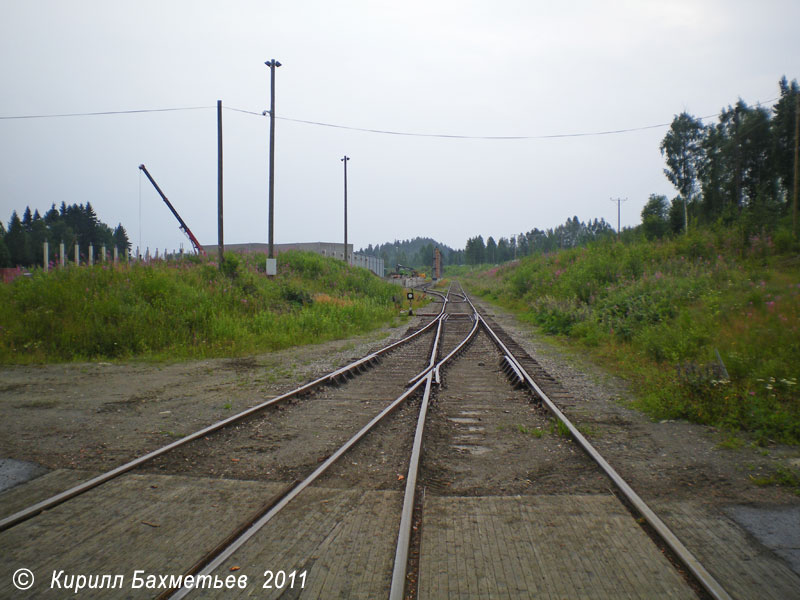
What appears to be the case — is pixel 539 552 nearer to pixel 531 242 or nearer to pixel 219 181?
pixel 219 181

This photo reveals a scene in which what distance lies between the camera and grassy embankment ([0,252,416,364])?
440 inches

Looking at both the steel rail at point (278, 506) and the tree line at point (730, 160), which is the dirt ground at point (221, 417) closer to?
the steel rail at point (278, 506)

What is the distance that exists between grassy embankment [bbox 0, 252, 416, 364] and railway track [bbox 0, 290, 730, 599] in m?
5.87

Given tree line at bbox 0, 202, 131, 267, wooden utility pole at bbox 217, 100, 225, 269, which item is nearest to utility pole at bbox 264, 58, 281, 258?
wooden utility pole at bbox 217, 100, 225, 269

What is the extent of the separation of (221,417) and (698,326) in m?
8.93

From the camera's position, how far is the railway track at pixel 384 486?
107 inches

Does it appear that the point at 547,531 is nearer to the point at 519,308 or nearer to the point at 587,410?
the point at 587,410

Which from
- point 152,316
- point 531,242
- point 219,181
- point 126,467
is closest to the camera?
point 126,467

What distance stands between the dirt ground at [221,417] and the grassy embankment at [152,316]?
1167 millimetres

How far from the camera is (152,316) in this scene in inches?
478

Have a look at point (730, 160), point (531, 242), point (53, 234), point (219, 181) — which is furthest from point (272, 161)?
point (531, 242)

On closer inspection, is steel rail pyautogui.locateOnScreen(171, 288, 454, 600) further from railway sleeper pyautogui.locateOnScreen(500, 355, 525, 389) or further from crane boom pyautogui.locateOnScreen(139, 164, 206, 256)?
crane boom pyautogui.locateOnScreen(139, 164, 206, 256)

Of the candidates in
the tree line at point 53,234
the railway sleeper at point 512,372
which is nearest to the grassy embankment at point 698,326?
the railway sleeper at point 512,372

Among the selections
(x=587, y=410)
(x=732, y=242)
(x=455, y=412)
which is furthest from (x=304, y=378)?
(x=732, y=242)
